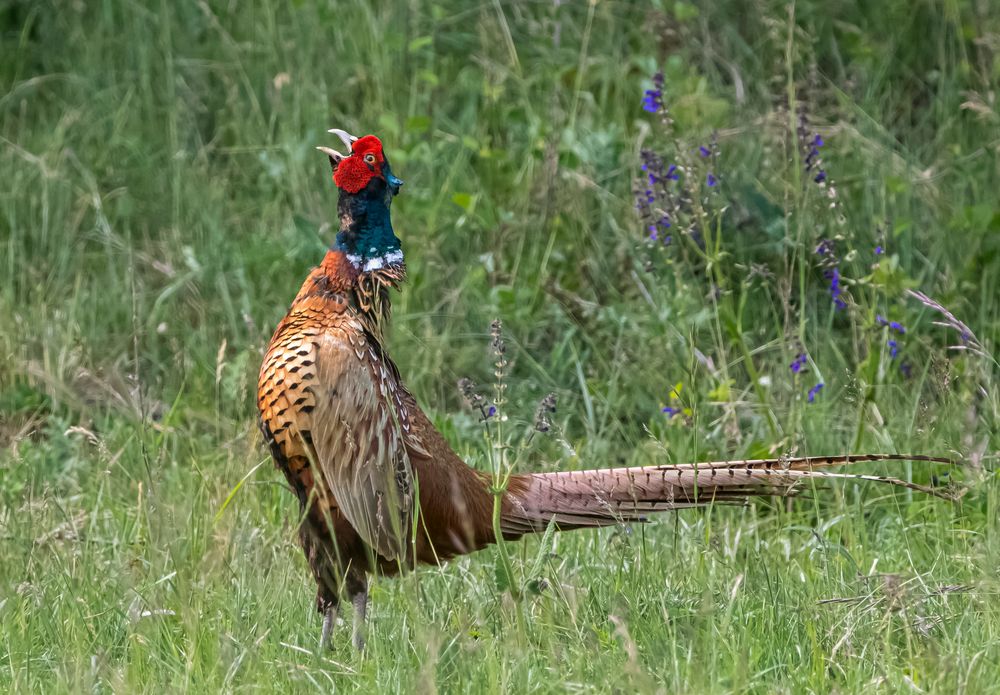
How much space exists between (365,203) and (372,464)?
646 mm

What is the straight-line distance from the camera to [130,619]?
3184 millimetres

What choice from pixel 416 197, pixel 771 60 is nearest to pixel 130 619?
pixel 416 197

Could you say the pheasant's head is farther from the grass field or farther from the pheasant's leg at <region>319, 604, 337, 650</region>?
the pheasant's leg at <region>319, 604, 337, 650</region>

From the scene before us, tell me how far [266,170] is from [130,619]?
9.20ft

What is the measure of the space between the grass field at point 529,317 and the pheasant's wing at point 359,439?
0.22 m

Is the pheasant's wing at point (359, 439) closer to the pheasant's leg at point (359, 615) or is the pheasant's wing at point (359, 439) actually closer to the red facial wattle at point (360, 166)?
the pheasant's leg at point (359, 615)

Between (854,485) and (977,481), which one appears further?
(854,485)

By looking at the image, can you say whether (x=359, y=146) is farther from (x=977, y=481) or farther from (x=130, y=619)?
(x=977, y=481)

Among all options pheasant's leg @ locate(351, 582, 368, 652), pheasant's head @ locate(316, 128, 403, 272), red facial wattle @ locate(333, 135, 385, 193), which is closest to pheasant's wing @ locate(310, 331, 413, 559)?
pheasant's leg @ locate(351, 582, 368, 652)

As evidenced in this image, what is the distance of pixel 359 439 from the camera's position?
11.6 ft

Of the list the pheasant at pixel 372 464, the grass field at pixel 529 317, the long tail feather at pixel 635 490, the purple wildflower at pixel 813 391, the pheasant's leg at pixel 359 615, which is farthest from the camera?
the purple wildflower at pixel 813 391

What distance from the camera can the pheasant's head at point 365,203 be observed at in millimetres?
3648

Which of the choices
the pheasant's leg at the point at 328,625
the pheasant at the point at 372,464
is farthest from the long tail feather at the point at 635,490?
the pheasant's leg at the point at 328,625

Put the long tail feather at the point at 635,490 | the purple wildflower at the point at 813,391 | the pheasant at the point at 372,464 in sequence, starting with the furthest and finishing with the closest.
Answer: the purple wildflower at the point at 813,391, the long tail feather at the point at 635,490, the pheasant at the point at 372,464
